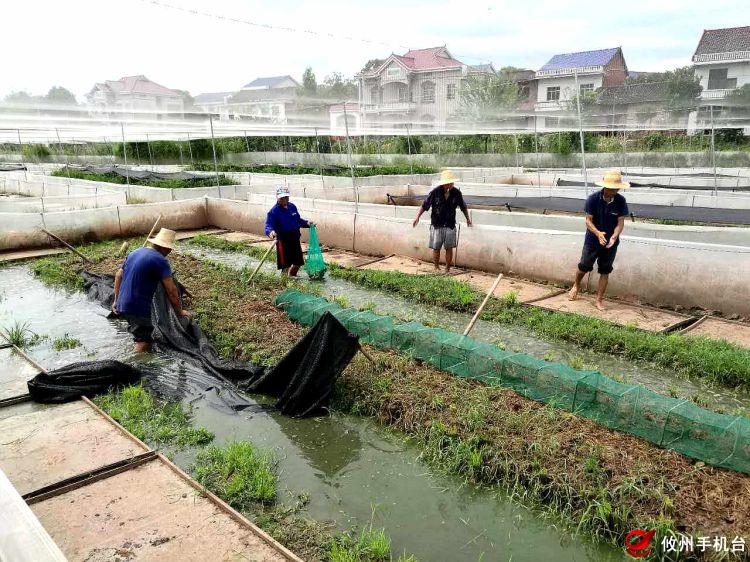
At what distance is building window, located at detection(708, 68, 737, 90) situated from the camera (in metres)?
15.9

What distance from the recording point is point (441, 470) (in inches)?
150

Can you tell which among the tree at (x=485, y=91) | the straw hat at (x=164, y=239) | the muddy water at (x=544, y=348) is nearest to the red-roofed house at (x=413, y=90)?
the tree at (x=485, y=91)

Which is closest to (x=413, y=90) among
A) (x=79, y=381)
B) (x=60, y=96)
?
(x=60, y=96)

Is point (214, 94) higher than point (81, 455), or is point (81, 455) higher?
point (214, 94)

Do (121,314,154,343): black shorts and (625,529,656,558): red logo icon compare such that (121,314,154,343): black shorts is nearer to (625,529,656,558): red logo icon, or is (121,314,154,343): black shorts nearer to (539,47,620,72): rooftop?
(625,529,656,558): red logo icon

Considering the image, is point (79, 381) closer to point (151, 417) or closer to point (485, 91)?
point (151, 417)

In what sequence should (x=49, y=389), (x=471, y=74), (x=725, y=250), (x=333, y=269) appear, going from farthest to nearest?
(x=471, y=74) → (x=333, y=269) → (x=725, y=250) → (x=49, y=389)

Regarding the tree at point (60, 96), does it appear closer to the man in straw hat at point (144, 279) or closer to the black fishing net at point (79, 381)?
the man in straw hat at point (144, 279)

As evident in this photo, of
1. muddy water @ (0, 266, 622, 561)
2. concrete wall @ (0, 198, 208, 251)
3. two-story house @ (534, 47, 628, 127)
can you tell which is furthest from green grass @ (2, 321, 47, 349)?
two-story house @ (534, 47, 628, 127)

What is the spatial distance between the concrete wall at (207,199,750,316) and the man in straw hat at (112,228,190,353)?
491cm

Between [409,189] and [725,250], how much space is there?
10.9m

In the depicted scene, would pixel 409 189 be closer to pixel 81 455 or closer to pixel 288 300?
pixel 288 300

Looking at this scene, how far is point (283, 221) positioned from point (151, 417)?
4.37 m

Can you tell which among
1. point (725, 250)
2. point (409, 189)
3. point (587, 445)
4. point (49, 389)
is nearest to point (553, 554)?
point (587, 445)
